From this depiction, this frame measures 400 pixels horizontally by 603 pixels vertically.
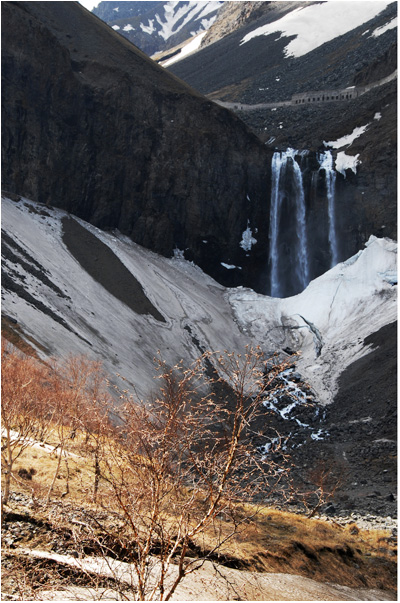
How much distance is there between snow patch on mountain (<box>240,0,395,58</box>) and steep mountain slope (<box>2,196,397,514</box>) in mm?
84156

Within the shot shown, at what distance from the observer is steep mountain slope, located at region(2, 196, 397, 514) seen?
38469 mm

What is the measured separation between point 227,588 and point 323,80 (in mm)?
107721

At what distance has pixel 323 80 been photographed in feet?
355

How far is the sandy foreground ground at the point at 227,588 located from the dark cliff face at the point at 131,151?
49651 mm

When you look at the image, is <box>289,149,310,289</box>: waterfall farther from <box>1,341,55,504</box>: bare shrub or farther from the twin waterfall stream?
<box>1,341,55,504</box>: bare shrub

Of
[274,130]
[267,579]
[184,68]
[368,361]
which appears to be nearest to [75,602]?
[267,579]

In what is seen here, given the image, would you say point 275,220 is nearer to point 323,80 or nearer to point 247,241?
point 247,241

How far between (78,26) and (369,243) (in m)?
42.1

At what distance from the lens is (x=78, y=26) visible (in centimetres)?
7594

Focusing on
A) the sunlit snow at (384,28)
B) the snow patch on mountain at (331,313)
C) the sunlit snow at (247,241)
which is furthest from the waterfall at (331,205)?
the sunlit snow at (384,28)

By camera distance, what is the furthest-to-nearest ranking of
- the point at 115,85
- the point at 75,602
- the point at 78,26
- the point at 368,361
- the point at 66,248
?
the point at 78,26 < the point at 115,85 < the point at 66,248 < the point at 368,361 < the point at 75,602

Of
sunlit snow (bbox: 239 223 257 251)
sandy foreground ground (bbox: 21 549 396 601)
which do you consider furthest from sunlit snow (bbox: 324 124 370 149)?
sandy foreground ground (bbox: 21 549 396 601)

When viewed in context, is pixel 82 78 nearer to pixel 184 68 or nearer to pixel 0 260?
pixel 0 260

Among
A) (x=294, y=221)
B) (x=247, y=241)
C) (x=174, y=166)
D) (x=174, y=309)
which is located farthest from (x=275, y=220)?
(x=174, y=309)
